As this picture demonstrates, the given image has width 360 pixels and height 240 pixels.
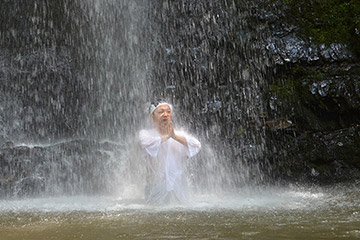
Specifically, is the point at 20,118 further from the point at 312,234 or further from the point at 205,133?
the point at 312,234

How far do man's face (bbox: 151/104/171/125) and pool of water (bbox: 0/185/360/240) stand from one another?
1.35 m

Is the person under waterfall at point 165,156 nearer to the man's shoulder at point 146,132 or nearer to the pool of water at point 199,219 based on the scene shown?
the man's shoulder at point 146,132

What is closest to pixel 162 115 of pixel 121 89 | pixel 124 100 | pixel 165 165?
pixel 165 165

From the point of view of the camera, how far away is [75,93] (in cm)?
963

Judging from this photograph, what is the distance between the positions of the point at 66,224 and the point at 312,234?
2.58m

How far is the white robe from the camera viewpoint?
18.9 feet

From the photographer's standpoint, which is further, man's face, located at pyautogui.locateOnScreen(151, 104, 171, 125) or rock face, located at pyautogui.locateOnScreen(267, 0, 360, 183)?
rock face, located at pyautogui.locateOnScreen(267, 0, 360, 183)

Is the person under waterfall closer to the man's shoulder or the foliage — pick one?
the man's shoulder

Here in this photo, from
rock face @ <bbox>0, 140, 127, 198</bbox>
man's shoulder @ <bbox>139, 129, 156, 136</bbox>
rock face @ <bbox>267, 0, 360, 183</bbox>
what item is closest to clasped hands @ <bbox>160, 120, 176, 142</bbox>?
man's shoulder @ <bbox>139, 129, 156, 136</bbox>

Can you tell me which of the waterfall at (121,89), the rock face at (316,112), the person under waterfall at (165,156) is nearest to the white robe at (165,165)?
the person under waterfall at (165,156)

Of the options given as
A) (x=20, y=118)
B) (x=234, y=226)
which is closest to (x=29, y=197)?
(x=20, y=118)

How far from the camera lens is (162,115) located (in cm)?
609

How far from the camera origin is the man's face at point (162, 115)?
6062mm

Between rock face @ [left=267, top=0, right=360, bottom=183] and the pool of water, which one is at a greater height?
rock face @ [left=267, top=0, right=360, bottom=183]
